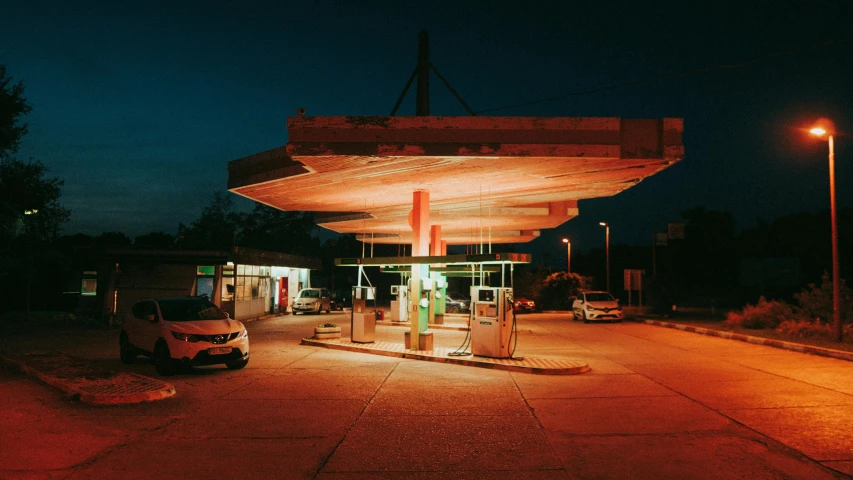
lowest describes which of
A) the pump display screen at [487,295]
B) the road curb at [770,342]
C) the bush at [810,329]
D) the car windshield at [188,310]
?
the road curb at [770,342]

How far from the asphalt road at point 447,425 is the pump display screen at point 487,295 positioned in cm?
191

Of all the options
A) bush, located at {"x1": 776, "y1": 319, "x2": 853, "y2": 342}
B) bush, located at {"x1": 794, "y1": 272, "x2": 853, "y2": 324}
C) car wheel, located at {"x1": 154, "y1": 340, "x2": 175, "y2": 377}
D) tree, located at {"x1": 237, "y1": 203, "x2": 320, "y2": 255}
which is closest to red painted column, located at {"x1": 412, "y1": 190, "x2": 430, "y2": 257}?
car wheel, located at {"x1": 154, "y1": 340, "x2": 175, "y2": 377}

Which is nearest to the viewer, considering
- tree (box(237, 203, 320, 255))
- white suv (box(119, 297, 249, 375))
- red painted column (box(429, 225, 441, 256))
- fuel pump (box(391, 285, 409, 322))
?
white suv (box(119, 297, 249, 375))

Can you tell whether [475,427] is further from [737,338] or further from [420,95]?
[737,338]

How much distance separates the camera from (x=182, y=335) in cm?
1290

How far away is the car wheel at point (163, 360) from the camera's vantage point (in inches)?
508

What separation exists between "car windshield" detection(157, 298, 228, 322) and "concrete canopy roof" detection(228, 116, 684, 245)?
363cm

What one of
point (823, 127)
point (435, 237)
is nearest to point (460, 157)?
point (823, 127)

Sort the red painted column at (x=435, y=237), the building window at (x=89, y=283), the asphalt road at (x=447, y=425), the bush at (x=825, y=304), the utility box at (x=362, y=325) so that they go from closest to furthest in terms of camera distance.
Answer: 1. the asphalt road at (x=447, y=425)
2. the utility box at (x=362, y=325)
3. the bush at (x=825, y=304)
4. the red painted column at (x=435, y=237)
5. the building window at (x=89, y=283)

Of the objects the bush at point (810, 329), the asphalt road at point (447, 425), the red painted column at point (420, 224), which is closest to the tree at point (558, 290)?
the bush at point (810, 329)

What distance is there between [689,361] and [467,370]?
5743 mm

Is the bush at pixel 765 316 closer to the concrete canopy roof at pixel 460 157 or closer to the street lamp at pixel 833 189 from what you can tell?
the street lamp at pixel 833 189

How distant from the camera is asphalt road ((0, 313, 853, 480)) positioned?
6.30 m

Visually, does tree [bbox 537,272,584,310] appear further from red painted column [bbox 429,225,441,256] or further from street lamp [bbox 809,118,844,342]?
street lamp [bbox 809,118,844,342]
